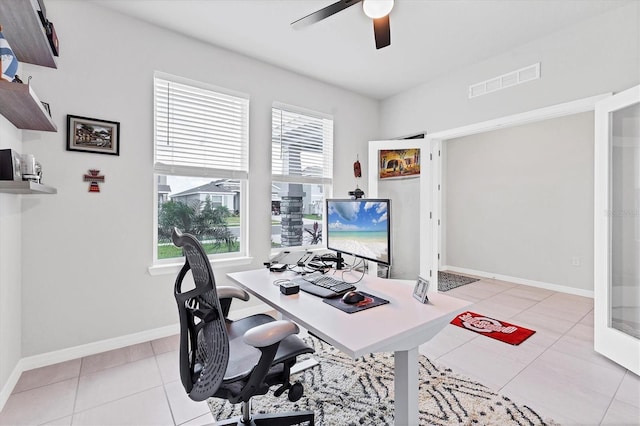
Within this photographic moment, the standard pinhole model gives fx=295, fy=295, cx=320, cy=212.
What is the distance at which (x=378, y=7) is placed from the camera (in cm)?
184

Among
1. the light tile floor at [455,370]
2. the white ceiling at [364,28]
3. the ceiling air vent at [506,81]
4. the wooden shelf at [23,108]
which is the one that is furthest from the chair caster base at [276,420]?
the ceiling air vent at [506,81]

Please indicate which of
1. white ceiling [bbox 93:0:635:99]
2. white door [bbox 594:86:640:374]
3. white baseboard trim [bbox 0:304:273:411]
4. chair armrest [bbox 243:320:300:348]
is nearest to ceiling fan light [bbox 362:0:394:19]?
white ceiling [bbox 93:0:635:99]

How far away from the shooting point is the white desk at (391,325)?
45.3 inches

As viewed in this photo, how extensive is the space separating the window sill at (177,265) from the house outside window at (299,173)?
0.46 meters

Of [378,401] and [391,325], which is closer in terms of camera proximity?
[391,325]

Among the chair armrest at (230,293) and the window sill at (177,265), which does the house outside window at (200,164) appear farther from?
the chair armrest at (230,293)

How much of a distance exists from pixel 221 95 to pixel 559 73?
11.2 feet

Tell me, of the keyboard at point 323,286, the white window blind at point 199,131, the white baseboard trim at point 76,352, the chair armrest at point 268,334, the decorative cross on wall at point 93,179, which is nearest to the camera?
the chair armrest at point 268,334

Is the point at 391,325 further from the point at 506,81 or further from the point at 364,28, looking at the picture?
the point at 506,81

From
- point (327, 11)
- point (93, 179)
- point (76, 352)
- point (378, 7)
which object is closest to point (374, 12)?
point (378, 7)

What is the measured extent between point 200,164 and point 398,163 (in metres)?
2.64

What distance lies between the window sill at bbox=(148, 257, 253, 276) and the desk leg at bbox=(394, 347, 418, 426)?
2241mm

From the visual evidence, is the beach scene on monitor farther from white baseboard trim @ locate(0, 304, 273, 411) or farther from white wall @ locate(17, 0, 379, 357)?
white baseboard trim @ locate(0, 304, 273, 411)

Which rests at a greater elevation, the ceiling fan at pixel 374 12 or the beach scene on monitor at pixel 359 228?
the ceiling fan at pixel 374 12
